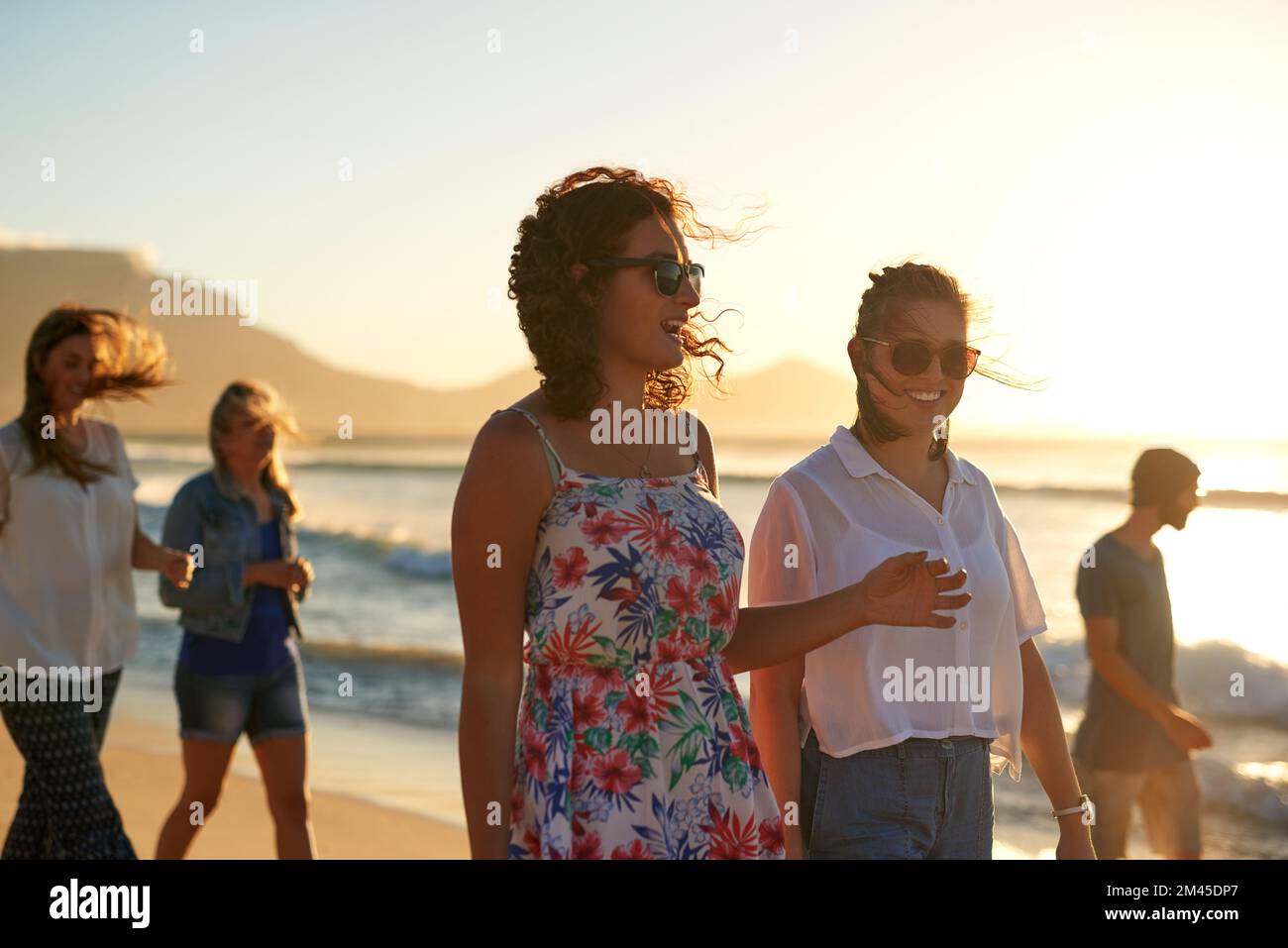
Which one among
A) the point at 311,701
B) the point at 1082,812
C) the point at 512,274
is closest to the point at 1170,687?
the point at 1082,812

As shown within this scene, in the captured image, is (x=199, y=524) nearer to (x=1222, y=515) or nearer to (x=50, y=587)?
(x=50, y=587)

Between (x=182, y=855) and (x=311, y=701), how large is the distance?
593 cm

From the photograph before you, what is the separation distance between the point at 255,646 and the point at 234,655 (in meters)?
0.10

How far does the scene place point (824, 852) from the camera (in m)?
3.36

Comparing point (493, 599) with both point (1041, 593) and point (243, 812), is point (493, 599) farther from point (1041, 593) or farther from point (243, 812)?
point (1041, 593)

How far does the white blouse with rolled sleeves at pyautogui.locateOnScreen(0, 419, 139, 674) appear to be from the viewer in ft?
17.5

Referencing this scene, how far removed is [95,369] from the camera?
18.0 ft

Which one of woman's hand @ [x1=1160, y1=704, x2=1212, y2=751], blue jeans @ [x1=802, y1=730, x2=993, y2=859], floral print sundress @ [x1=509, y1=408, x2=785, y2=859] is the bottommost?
woman's hand @ [x1=1160, y1=704, x2=1212, y2=751]

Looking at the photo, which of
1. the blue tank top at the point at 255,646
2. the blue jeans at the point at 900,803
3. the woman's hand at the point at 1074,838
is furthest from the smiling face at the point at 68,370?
the woman's hand at the point at 1074,838

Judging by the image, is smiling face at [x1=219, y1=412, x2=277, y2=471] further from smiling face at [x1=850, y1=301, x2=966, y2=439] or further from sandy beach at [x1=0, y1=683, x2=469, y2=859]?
smiling face at [x1=850, y1=301, x2=966, y2=439]

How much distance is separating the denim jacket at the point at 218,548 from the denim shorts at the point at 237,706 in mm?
199

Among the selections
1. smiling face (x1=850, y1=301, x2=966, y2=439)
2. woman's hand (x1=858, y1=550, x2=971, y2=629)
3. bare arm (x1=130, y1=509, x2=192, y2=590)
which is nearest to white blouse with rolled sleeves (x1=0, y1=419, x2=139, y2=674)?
bare arm (x1=130, y1=509, x2=192, y2=590)

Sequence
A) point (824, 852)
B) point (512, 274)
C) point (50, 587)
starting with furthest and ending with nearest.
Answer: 1. point (50, 587)
2. point (824, 852)
3. point (512, 274)

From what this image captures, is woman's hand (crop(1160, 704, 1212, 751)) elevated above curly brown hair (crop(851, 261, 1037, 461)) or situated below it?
below
